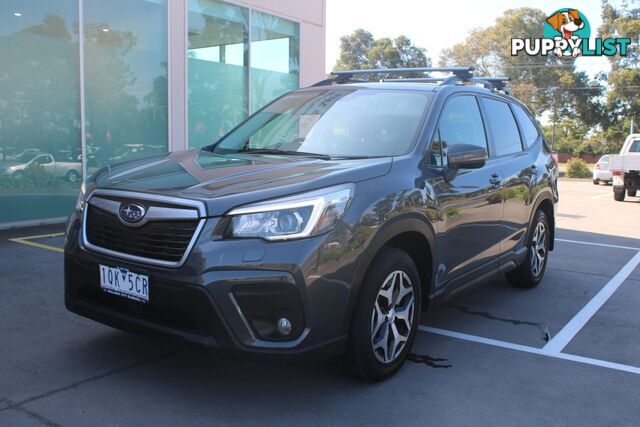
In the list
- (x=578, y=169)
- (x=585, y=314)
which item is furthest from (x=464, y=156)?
(x=578, y=169)

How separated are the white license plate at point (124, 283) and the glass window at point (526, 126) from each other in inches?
157

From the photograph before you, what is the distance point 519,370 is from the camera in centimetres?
393

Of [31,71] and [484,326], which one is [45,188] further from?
[484,326]

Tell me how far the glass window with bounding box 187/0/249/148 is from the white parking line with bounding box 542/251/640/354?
24.0 feet

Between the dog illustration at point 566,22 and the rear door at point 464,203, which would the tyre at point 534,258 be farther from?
the dog illustration at point 566,22

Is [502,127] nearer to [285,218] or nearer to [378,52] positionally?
[285,218]

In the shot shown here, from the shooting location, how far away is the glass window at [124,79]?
9.63 meters

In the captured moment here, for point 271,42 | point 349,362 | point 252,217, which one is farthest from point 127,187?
point 271,42

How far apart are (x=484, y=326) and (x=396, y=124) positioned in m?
1.79

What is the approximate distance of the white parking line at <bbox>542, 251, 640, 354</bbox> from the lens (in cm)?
443

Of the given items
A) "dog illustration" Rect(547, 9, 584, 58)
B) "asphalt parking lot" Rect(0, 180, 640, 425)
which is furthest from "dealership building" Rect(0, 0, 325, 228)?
"dog illustration" Rect(547, 9, 584, 58)

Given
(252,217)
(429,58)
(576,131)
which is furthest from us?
(429,58)

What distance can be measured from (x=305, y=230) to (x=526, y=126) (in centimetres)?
369

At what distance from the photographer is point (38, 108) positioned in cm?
899
